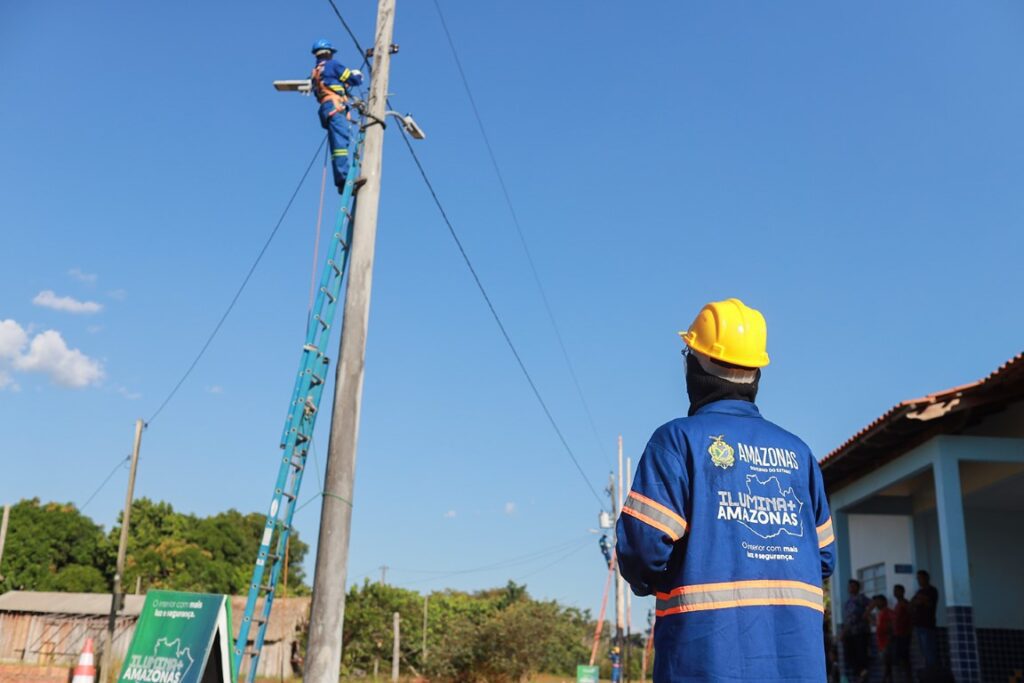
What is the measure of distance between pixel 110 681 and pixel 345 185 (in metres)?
15.2

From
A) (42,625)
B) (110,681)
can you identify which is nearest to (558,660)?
(110,681)

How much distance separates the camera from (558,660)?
32.6 meters

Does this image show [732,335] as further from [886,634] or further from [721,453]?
[886,634]

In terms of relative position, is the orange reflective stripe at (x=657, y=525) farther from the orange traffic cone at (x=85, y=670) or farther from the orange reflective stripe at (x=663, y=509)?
the orange traffic cone at (x=85, y=670)

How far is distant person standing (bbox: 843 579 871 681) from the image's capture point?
13680mm

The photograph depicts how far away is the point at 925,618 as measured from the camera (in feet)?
38.5

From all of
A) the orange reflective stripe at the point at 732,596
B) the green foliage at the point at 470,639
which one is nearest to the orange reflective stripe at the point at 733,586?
the orange reflective stripe at the point at 732,596

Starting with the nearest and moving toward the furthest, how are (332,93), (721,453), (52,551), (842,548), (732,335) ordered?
(721,453) < (732,335) < (332,93) < (842,548) < (52,551)

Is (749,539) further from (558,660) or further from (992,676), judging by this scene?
(558,660)

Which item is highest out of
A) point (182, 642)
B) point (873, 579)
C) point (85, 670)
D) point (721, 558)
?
point (873, 579)

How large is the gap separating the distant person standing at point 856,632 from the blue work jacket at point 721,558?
1173 centimetres

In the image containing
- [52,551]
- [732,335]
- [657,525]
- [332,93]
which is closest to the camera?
[657,525]

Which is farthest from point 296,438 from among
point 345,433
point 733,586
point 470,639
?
point 470,639

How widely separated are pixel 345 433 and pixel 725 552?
5.17 m
